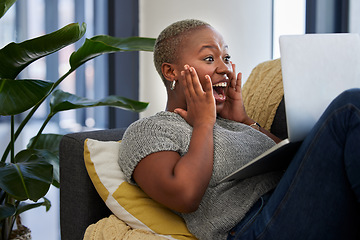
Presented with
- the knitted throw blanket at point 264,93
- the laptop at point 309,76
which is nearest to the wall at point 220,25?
the knitted throw blanket at point 264,93

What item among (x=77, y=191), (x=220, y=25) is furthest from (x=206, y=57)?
(x=220, y=25)

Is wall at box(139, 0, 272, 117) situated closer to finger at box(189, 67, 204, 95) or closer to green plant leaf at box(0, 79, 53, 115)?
green plant leaf at box(0, 79, 53, 115)

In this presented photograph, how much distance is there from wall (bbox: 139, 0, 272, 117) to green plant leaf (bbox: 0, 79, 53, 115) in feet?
5.35

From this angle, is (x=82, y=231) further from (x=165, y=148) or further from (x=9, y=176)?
(x=165, y=148)

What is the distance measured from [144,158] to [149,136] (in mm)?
57

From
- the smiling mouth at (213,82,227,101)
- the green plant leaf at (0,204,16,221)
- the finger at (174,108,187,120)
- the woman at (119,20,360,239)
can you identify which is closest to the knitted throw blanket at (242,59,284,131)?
the woman at (119,20,360,239)

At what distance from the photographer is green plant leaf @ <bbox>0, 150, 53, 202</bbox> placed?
126 centimetres

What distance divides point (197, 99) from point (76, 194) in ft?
1.44

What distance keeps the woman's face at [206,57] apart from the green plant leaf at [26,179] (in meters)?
0.50

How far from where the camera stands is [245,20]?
3344 millimetres

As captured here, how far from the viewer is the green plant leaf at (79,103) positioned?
5.17ft

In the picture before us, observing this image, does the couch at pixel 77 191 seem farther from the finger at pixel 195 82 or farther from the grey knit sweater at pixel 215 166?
the finger at pixel 195 82

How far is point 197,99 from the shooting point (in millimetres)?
1145

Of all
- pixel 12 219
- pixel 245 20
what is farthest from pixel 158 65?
pixel 245 20
